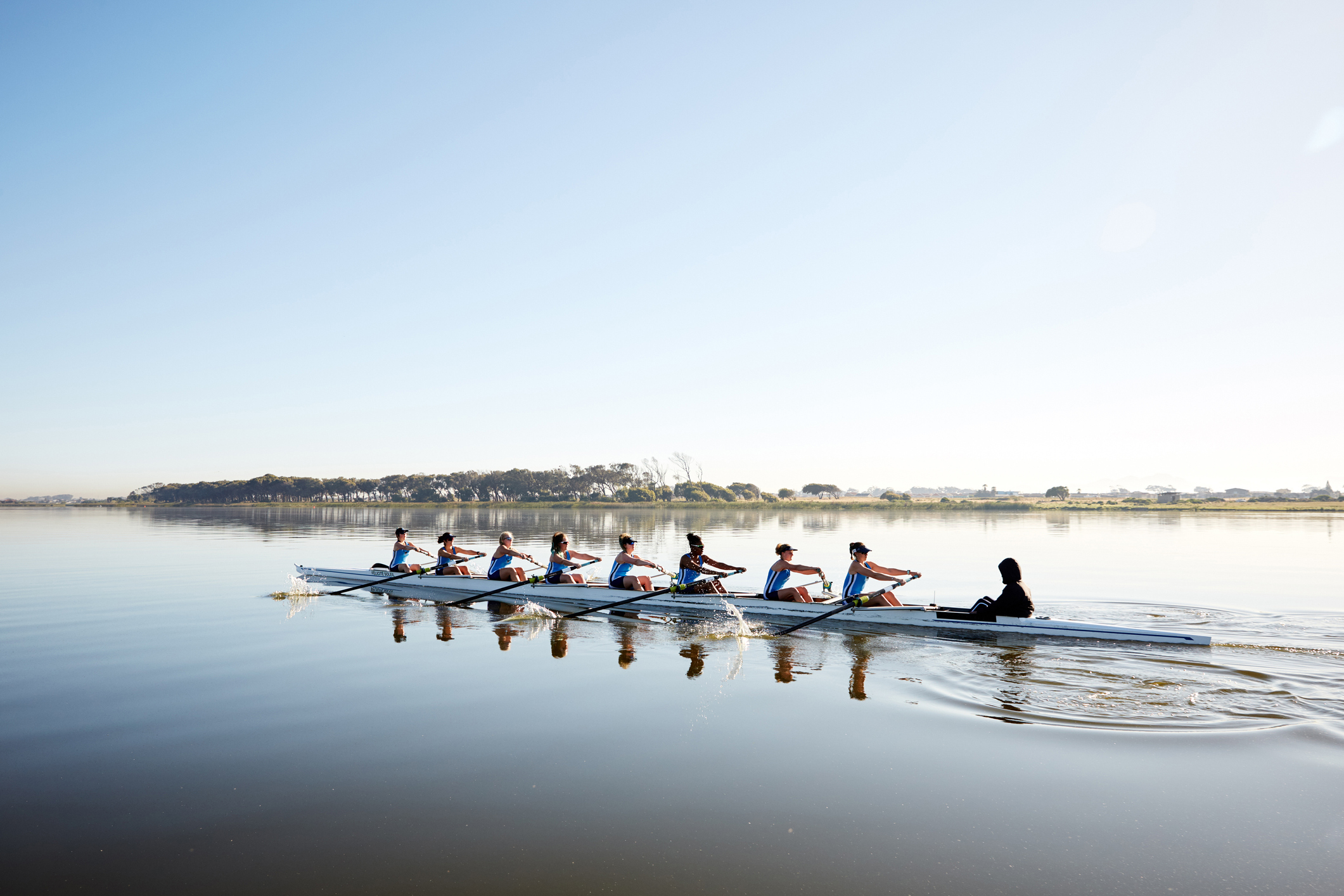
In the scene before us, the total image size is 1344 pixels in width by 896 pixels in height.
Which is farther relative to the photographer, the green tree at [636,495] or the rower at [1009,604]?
the green tree at [636,495]

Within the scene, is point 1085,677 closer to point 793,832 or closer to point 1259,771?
point 1259,771

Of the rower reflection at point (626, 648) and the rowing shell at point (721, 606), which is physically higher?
the rowing shell at point (721, 606)

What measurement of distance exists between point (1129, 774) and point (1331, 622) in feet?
34.1

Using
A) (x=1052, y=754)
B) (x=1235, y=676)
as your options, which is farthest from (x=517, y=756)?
(x=1235, y=676)

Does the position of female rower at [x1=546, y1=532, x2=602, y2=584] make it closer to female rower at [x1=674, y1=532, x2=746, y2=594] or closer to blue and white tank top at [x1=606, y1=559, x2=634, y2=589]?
blue and white tank top at [x1=606, y1=559, x2=634, y2=589]

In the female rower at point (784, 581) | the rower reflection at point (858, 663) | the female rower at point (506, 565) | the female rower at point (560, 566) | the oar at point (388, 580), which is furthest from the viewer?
the oar at point (388, 580)

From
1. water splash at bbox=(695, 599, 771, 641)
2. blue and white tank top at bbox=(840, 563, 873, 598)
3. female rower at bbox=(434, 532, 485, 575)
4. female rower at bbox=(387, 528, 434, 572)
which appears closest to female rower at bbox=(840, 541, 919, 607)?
blue and white tank top at bbox=(840, 563, 873, 598)

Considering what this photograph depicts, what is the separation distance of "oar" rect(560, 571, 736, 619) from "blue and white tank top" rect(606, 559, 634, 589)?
1.44 ft

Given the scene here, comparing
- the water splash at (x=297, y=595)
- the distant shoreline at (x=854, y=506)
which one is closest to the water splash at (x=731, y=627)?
the water splash at (x=297, y=595)

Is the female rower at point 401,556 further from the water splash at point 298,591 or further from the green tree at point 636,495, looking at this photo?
the green tree at point 636,495

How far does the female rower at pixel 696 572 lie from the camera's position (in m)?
14.4

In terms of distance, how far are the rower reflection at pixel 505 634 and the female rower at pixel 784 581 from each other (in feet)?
15.3

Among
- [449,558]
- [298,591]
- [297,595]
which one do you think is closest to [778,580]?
[449,558]

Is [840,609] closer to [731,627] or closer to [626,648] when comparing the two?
[731,627]
